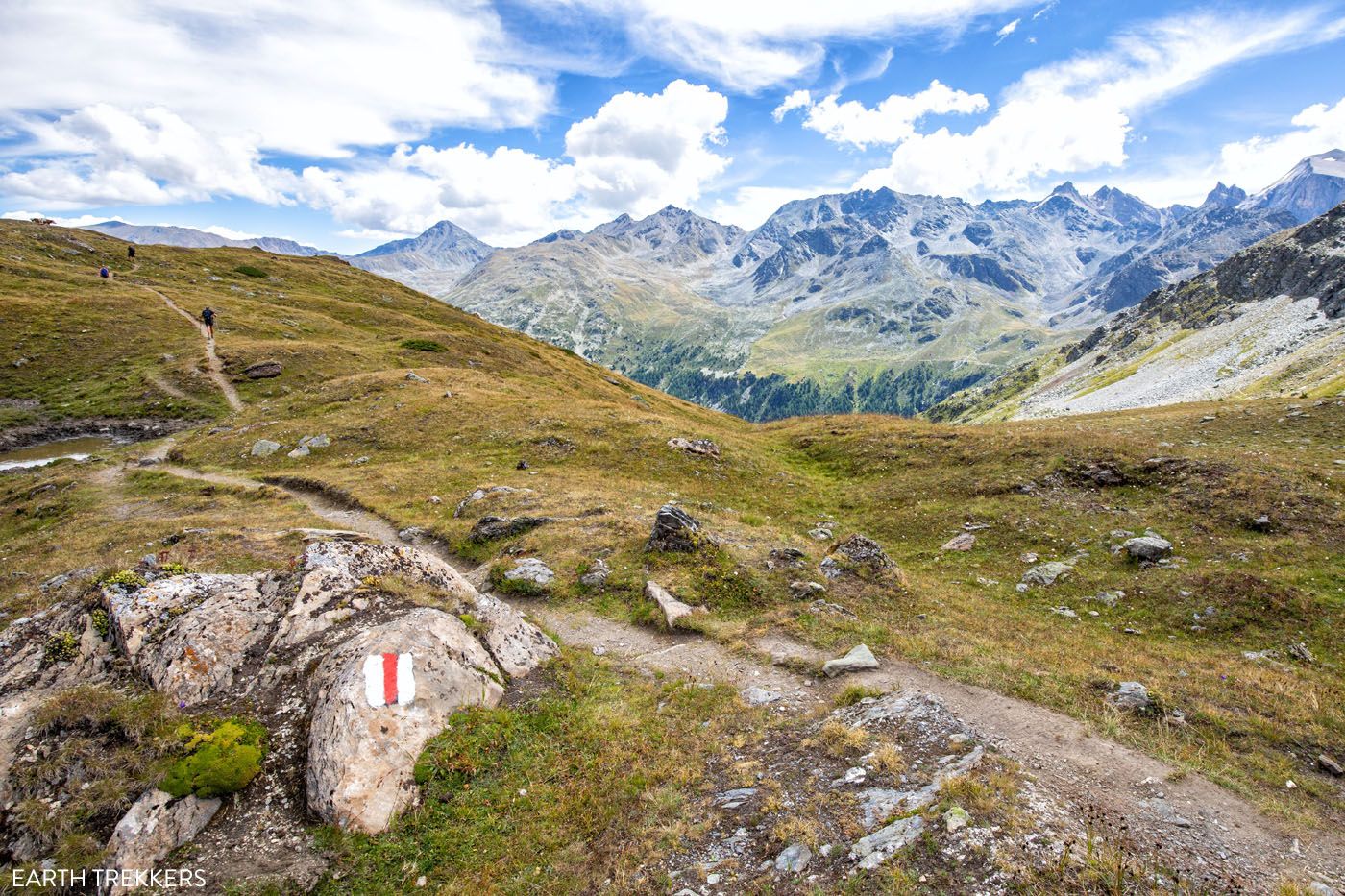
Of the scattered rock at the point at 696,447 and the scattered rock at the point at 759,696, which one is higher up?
the scattered rock at the point at 696,447

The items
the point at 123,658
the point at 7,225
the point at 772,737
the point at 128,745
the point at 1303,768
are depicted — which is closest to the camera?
the point at 128,745

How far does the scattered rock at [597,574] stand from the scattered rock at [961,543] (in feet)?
53.6

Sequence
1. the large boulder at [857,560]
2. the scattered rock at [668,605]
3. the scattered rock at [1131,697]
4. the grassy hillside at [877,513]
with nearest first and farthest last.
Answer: the scattered rock at [1131,697] < the grassy hillside at [877,513] < the scattered rock at [668,605] < the large boulder at [857,560]

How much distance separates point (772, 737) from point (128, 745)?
13027 mm

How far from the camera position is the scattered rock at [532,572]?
21.4 meters

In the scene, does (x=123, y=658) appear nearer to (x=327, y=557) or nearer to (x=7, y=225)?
(x=327, y=557)

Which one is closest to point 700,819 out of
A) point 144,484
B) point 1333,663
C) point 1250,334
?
point 1333,663

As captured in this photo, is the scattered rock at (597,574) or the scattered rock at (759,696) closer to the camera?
the scattered rock at (759,696)

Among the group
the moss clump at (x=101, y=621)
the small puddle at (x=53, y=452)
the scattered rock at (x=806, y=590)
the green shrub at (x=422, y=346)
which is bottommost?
the small puddle at (x=53, y=452)

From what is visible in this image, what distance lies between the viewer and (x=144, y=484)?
3516cm

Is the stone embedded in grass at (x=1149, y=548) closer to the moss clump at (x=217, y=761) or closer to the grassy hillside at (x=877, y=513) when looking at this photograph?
the grassy hillside at (x=877, y=513)

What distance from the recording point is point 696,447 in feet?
132

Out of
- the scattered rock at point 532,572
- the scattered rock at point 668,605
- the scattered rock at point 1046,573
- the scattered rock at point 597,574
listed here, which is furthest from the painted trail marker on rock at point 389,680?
the scattered rock at point 1046,573

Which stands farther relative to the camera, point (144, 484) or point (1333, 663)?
point (144, 484)
